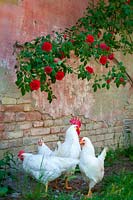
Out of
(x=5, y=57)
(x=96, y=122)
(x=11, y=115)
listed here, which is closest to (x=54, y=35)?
(x=5, y=57)

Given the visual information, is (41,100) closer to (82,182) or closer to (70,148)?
(70,148)

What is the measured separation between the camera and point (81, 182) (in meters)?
4.65

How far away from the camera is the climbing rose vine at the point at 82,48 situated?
14.3ft

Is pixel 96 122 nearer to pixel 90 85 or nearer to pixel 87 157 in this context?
pixel 90 85

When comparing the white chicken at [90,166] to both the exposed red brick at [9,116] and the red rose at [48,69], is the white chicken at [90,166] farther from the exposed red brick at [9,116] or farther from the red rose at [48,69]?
the exposed red brick at [9,116]

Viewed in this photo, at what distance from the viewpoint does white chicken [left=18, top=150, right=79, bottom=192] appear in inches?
151

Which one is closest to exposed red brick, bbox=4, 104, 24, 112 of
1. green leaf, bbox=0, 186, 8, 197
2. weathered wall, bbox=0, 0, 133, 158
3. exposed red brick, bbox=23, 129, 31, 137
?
weathered wall, bbox=0, 0, 133, 158

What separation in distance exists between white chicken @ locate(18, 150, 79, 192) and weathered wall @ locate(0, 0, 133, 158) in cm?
90

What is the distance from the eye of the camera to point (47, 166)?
3.87 metres

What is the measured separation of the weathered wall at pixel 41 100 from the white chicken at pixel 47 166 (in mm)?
900

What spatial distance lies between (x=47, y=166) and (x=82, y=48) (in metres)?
1.60

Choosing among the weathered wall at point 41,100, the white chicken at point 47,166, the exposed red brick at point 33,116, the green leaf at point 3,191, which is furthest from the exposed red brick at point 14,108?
the green leaf at point 3,191

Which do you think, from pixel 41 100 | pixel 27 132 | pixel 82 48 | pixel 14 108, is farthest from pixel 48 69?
pixel 27 132

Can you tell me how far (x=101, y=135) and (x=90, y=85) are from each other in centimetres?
86
